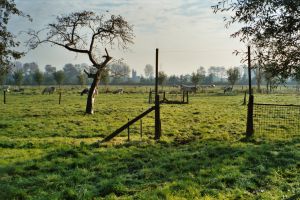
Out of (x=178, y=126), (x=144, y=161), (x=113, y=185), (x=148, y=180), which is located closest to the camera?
(x=113, y=185)

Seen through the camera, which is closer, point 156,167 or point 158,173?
point 158,173

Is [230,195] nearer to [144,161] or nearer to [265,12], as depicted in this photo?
[144,161]

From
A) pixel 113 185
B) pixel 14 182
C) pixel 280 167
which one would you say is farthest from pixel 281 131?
pixel 14 182

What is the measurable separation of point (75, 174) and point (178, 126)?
→ 10301mm

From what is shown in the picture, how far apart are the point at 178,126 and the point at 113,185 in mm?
11053

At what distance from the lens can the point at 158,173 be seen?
30.3 feet

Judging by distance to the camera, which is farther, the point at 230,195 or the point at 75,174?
the point at 75,174

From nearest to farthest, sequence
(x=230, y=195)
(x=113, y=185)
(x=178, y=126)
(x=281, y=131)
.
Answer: (x=230, y=195) < (x=113, y=185) < (x=281, y=131) < (x=178, y=126)

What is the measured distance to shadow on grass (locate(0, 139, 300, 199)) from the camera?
303 inches

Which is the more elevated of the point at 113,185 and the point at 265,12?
the point at 265,12

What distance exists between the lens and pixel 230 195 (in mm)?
7512

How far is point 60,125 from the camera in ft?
63.7

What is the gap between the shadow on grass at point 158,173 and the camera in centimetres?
770

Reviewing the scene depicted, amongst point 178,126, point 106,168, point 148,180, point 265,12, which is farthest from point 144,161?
point 178,126
